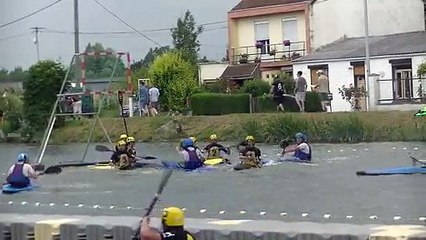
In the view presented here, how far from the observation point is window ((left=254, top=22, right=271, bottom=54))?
44969 mm

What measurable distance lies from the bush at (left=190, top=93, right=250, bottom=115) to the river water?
284 inches

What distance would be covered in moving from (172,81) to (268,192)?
19273mm

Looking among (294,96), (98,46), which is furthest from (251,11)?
(98,46)

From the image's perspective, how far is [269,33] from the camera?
45062mm

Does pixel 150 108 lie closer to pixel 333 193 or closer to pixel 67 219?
pixel 333 193

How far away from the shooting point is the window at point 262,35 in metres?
45.0

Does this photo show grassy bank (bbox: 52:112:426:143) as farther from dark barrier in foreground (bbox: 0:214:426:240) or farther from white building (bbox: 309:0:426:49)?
dark barrier in foreground (bbox: 0:214:426:240)

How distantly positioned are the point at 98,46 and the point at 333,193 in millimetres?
11765

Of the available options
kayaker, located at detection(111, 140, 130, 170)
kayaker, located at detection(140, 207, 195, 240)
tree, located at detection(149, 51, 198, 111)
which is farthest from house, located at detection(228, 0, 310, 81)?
kayaker, located at detection(140, 207, 195, 240)

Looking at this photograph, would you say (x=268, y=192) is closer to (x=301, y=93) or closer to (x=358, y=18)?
(x=301, y=93)

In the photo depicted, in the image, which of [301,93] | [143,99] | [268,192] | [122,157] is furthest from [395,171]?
[143,99]

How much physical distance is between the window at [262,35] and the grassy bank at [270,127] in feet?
41.9

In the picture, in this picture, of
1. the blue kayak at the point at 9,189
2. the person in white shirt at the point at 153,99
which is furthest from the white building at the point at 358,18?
the blue kayak at the point at 9,189

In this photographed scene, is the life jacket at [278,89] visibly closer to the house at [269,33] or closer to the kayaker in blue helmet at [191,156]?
the kayaker in blue helmet at [191,156]
